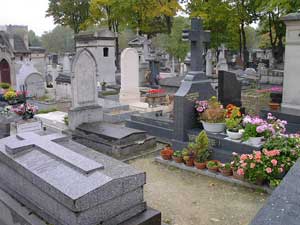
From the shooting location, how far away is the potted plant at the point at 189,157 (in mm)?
7242

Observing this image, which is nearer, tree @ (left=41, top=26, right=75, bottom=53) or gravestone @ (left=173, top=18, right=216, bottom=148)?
gravestone @ (left=173, top=18, right=216, bottom=148)

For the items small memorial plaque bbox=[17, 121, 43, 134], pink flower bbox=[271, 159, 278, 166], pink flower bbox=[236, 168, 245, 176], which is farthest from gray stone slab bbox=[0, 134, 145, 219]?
small memorial plaque bbox=[17, 121, 43, 134]

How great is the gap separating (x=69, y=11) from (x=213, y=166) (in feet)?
105

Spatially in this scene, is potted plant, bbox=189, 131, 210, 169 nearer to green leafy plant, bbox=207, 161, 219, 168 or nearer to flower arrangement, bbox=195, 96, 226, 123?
green leafy plant, bbox=207, 161, 219, 168

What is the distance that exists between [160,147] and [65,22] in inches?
1221

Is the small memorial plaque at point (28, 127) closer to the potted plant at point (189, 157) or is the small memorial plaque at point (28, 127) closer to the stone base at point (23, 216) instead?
the potted plant at point (189, 157)

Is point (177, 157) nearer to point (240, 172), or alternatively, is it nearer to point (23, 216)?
point (240, 172)

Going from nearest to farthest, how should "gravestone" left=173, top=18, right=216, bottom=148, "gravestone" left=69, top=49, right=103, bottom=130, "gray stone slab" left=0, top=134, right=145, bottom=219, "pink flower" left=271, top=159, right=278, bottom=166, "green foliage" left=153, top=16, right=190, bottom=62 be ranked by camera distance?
"gray stone slab" left=0, top=134, right=145, bottom=219
"pink flower" left=271, top=159, right=278, bottom=166
"gravestone" left=173, top=18, right=216, bottom=148
"gravestone" left=69, top=49, right=103, bottom=130
"green foliage" left=153, top=16, right=190, bottom=62

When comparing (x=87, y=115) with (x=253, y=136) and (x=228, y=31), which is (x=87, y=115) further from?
(x=228, y=31)

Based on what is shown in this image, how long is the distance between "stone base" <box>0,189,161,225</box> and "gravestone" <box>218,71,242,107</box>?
612cm

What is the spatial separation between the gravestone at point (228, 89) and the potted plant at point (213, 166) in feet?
10.9

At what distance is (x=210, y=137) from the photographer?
7500 millimetres

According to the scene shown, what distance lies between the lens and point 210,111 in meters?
7.63

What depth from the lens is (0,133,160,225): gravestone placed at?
375 centimetres
